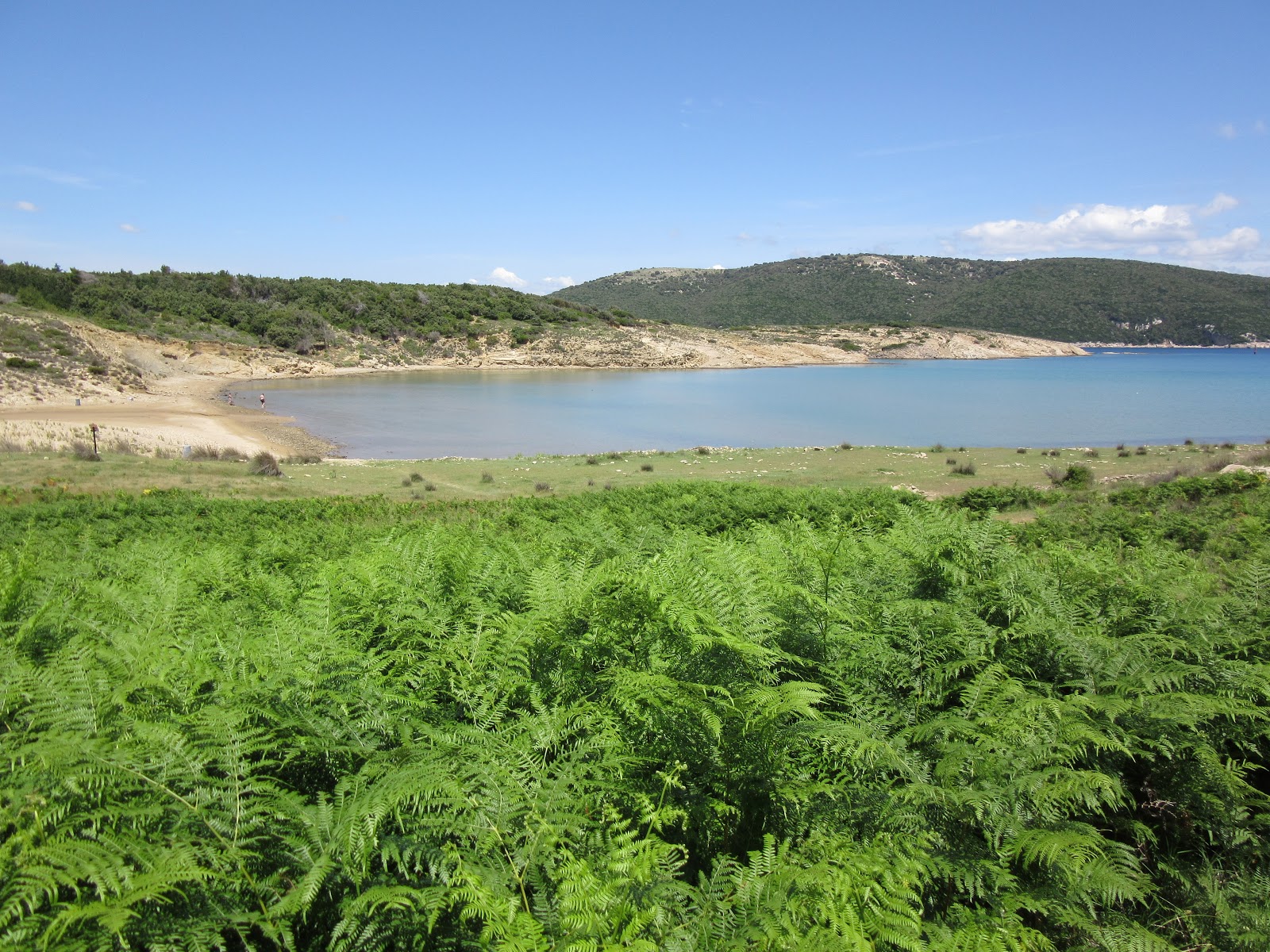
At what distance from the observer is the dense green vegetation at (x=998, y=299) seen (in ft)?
490

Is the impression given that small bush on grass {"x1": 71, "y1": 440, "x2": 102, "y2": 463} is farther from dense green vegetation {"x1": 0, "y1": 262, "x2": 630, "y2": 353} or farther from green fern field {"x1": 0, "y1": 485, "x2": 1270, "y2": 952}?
dense green vegetation {"x1": 0, "y1": 262, "x2": 630, "y2": 353}

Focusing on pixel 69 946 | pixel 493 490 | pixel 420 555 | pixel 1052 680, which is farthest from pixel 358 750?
pixel 493 490

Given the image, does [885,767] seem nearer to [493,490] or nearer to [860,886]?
[860,886]

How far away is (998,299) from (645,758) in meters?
183

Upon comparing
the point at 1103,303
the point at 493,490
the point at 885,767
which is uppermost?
the point at 1103,303

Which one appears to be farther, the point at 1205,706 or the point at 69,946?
the point at 1205,706

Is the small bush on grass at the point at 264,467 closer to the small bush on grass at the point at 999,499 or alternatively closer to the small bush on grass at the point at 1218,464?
the small bush on grass at the point at 999,499

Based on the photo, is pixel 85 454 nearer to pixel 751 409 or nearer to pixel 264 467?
pixel 264 467

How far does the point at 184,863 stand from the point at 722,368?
97031 millimetres

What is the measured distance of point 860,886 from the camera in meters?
2.55

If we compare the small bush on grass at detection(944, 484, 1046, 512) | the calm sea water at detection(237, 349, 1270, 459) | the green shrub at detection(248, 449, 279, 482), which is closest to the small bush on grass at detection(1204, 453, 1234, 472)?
Result: the small bush on grass at detection(944, 484, 1046, 512)

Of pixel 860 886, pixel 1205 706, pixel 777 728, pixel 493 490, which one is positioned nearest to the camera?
pixel 860 886

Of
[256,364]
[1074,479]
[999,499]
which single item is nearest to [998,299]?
[256,364]

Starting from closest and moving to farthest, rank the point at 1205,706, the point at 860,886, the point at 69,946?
the point at 69,946, the point at 860,886, the point at 1205,706
